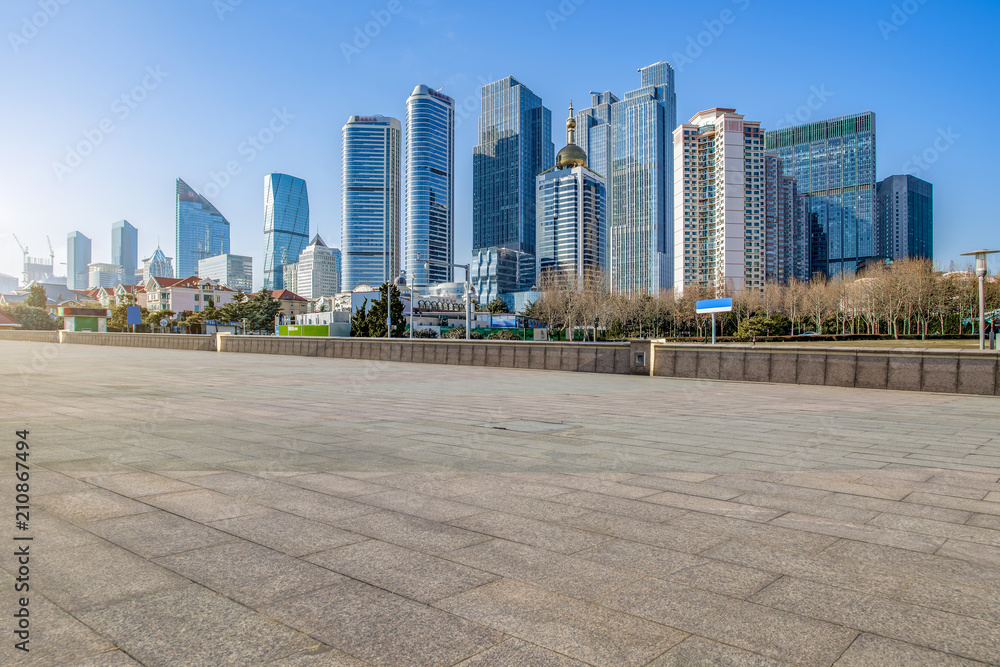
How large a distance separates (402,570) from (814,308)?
7459 centimetres

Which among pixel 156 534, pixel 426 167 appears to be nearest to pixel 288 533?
pixel 156 534

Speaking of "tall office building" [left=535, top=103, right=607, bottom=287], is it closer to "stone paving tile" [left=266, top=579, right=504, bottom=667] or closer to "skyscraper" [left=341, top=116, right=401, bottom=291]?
"skyscraper" [left=341, top=116, right=401, bottom=291]

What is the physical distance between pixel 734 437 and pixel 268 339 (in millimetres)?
27092

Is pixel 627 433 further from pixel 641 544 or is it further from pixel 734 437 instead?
pixel 641 544

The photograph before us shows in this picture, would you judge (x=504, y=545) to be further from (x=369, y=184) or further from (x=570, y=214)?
(x=369, y=184)

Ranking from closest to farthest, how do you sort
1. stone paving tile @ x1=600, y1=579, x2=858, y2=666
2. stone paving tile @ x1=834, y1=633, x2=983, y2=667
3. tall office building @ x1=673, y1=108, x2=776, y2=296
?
1. stone paving tile @ x1=834, y1=633, x2=983, y2=667
2. stone paving tile @ x1=600, y1=579, x2=858, y2=666
3. tall office building @ x1=673, y1=108, x2=776, y2=296

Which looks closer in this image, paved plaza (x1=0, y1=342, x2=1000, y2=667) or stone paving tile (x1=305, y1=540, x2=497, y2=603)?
paved plaza (x1=0, y1=342, x2=1000, y2=667)

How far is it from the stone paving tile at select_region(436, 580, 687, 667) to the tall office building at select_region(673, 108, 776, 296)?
4892 inches

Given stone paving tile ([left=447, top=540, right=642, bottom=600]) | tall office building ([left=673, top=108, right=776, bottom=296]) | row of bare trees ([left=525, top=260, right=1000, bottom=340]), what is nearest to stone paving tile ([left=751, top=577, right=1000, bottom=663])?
stone paving tile ([left=447, top=540, right=642, bottom=600])

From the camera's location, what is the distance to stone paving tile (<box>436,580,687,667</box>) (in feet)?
7.41

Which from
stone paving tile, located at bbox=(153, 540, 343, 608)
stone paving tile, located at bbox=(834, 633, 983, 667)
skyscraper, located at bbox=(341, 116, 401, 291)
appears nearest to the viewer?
stone paving tile, located at bbox=(834, 633, 983, 667)

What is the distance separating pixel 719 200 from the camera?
4961 inches

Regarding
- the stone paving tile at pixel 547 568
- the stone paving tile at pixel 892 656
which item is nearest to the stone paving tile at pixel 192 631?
the stone paving tile at pixel 547 568

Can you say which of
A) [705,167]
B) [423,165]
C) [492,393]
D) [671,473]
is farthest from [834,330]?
[423,165]
